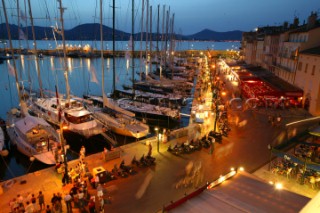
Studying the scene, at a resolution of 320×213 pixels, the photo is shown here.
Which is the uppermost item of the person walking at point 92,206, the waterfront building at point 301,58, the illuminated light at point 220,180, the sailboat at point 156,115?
the waterfront building at point 301,58

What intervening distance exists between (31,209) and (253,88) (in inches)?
1396

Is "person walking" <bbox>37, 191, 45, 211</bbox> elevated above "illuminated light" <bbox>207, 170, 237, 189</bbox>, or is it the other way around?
"illuminated light" <bbox>207, 170, 237, 189</bbox>

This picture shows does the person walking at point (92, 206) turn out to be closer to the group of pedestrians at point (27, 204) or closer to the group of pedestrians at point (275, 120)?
the group of pedestrians at point (27, 204)

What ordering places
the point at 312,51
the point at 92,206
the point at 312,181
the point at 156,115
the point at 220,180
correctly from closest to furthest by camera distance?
the point at 220,180 → the point at 92,206 → the point at 312,181 → the point at 312,51 → the point at 156,115

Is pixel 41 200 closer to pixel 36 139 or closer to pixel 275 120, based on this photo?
pixel 36 139

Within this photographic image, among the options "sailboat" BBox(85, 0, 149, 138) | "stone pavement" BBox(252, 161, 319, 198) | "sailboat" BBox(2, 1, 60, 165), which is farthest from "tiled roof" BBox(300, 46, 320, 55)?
"sailboat" BBox(2, 1, 60, 165)

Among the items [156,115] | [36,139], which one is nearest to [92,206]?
[36,139]

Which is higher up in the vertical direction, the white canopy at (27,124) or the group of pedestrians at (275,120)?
the white canopy at (27,124)

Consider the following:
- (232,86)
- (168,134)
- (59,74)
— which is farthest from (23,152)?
(59,74)

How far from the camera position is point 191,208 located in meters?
8.41

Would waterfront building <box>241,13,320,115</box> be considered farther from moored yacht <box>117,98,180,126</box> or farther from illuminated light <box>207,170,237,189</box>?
illuminated light <box>207,170,237,189</box>

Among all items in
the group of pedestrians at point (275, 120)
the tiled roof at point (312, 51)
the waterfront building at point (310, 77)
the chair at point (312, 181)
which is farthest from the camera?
the tiled roof at point (312, 51)

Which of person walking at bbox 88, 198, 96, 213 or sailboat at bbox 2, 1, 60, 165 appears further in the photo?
sailboat at bbox 2, 1, 60, 165

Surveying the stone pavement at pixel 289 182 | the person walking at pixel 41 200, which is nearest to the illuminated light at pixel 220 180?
the stone pavement at pixel 289 182
